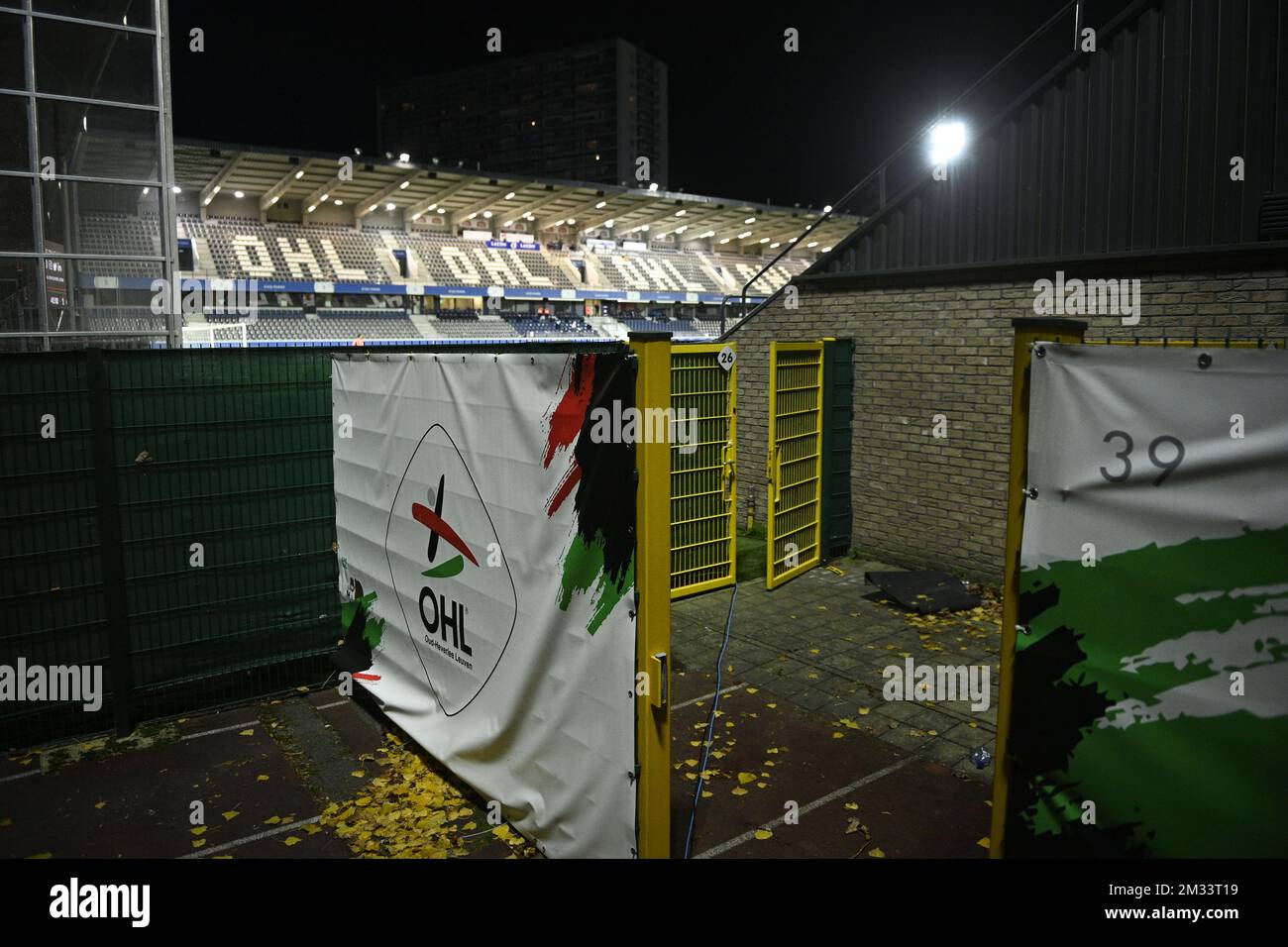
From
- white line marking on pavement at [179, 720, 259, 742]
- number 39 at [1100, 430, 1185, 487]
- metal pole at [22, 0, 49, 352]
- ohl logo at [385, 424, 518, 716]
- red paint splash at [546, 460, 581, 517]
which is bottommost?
white line marking on pavement at [179, 720, 259, 742]

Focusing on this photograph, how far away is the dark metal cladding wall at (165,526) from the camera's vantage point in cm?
555

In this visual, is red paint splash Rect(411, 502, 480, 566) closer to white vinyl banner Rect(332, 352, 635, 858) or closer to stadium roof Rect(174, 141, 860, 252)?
white vinyl banner Rect(332, 352, 635, 858)

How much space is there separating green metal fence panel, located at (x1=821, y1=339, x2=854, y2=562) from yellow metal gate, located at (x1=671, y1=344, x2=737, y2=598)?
178 cm

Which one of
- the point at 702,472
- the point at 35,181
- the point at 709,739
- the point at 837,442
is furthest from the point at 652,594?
the point at 35,181

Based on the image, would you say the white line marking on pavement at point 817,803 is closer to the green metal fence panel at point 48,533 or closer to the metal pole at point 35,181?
the green metal fence panel at point 48,533

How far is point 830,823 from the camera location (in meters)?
4.54

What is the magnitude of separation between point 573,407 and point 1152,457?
221 centimetres

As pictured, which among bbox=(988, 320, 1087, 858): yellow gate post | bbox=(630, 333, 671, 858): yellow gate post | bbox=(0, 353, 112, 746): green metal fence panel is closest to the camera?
bbox=(988, 320, 1087, 858): yellow gate post

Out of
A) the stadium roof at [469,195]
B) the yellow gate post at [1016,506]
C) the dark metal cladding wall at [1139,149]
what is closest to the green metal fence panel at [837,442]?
the dark metal cladding wall at [1139,149]

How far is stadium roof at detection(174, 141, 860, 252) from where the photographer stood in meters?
31.8

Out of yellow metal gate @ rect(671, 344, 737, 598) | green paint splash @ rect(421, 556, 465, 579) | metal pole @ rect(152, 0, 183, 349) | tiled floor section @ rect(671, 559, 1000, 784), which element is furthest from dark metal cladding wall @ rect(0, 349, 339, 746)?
metal pole @ rect(152, 0, 183, 349)

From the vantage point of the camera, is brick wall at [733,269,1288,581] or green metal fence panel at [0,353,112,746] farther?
brick wall at [733,269,1288,581]

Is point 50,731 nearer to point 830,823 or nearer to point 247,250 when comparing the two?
point 830,823
